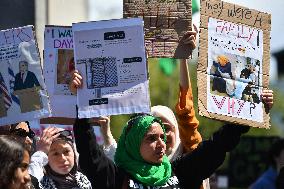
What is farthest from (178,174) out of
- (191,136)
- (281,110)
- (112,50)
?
(281,110)

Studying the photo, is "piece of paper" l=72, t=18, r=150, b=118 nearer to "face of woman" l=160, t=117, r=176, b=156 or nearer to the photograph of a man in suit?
the photograph of a man in suit

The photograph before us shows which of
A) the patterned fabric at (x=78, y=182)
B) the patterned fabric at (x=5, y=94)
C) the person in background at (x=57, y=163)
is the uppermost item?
the patterned fabric at (x=5, y=94)

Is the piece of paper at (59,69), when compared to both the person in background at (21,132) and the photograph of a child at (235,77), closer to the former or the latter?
the person in background at (21,132)

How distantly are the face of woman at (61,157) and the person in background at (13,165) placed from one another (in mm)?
1525

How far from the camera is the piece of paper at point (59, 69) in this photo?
6.83 meters

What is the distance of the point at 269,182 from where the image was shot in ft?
31.3

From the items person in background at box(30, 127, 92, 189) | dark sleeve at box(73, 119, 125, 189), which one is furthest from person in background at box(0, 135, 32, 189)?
person in background at box(30, 127, 92, 189)

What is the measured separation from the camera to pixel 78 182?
6.99 m

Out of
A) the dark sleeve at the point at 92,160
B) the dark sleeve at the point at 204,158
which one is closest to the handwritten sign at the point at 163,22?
the dark sleeve at the point at 204,158

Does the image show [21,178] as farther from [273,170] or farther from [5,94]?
[273,170]

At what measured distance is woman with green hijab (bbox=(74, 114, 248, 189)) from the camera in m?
6.38

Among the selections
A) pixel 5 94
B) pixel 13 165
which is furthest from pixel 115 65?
pixel 13 165

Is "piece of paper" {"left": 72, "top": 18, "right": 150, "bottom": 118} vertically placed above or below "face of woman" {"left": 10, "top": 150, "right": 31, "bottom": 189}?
above

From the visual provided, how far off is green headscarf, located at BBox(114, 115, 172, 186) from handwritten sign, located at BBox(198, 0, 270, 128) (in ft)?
1.23
